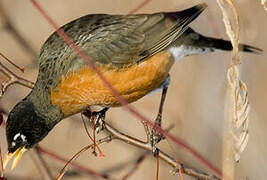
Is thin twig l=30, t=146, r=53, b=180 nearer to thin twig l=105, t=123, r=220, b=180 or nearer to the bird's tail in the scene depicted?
thin twig l=105, t=123, r=220, b=180

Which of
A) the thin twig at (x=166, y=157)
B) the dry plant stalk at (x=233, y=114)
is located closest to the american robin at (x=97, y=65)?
the thin twig at (x=166, y=157)

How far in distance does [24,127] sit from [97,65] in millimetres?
557

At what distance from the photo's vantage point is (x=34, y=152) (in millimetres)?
3059

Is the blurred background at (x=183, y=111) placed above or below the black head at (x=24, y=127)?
below

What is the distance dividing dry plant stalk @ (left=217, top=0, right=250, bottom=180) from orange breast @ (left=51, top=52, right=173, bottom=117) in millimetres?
1327

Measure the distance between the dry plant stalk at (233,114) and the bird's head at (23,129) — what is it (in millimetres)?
1377

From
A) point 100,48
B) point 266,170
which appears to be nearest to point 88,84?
point 100,48

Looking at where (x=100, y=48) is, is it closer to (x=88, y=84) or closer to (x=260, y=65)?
(x=88, y=84)

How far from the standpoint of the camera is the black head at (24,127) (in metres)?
2.95

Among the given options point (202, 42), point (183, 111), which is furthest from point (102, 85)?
point (183, 111)

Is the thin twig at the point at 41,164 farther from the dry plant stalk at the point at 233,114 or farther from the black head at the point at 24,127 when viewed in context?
the dry plant stalk at the point at 233,114

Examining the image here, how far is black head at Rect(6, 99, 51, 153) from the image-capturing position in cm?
295

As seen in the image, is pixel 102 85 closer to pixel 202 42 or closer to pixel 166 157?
pixel 166 157

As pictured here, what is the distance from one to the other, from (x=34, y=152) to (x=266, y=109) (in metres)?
2.79
